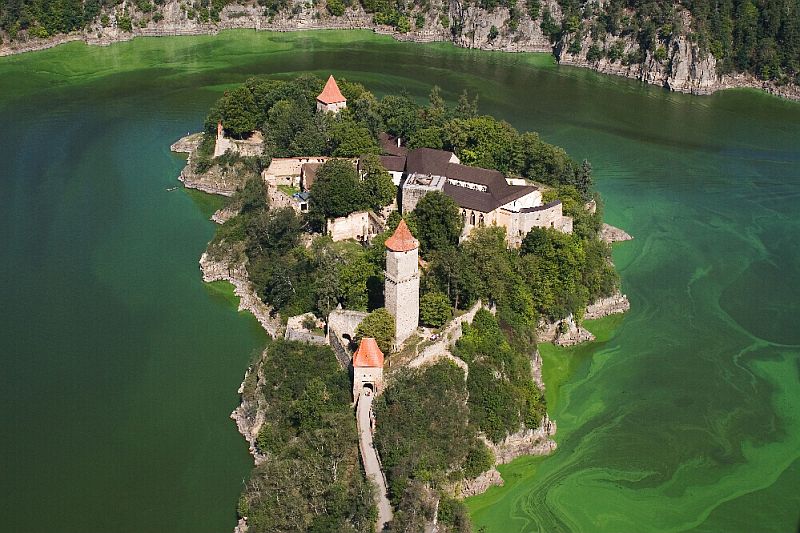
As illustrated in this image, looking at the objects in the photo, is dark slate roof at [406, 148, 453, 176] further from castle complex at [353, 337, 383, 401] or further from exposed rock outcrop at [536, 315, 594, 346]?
castle complex at [353, 337, 383, 401]

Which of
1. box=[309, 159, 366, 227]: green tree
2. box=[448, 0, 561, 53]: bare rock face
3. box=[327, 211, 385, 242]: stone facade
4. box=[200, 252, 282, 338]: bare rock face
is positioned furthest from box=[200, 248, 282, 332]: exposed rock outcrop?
box=[448, 0, 561, 53]: bare rock face

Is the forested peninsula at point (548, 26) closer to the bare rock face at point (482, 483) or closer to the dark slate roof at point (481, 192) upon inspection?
the dark slate roof at point (481, 192)

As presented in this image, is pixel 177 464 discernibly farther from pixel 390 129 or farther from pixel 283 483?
pixel 390 129

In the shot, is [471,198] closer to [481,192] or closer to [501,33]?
[481,192]

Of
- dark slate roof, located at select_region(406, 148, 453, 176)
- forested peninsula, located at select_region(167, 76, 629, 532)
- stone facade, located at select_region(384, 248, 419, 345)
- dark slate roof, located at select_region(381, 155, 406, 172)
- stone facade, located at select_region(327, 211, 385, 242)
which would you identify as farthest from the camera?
dark slate roof, located at select_region(381, 155, 406, 172)

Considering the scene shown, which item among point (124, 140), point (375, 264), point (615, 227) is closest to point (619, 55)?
point (615, 227)

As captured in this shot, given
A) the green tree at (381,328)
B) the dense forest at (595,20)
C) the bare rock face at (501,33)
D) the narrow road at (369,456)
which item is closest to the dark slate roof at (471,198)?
the green tree at (381,328)
